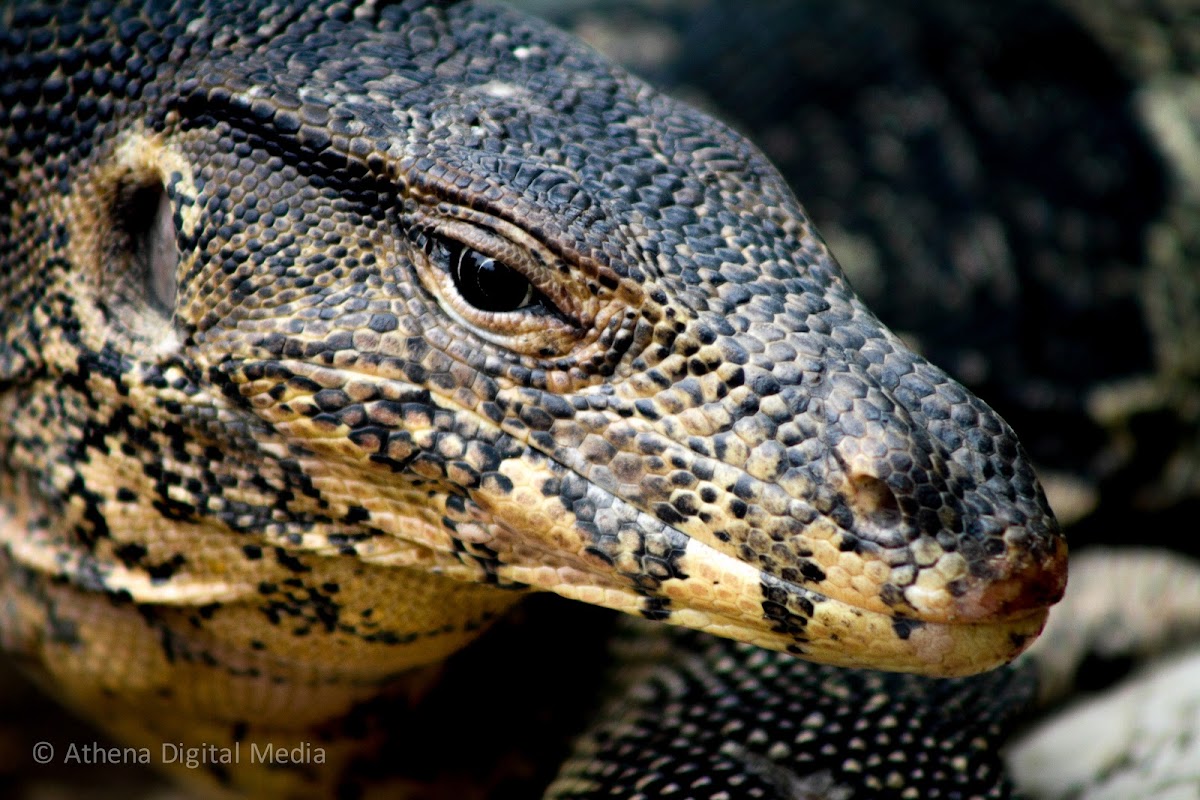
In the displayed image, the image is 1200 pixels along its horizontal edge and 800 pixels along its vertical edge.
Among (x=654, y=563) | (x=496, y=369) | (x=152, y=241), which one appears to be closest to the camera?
(x=654, y=563)

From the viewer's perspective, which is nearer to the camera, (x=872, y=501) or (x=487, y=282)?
(x=872, y=501)

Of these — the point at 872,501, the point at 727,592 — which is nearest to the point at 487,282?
the point at 727,592

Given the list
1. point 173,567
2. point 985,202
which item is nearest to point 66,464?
point 173,567

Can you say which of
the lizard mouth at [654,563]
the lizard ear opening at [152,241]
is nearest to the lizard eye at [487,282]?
the lizard mouth at [654,563]

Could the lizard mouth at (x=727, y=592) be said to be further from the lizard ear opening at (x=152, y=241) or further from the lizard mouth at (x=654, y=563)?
the lizard ear opening at (x=152, y=241)

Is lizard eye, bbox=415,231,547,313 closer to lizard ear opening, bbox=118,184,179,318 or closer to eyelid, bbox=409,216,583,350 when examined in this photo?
eyelid, bbox=409,216,583,350

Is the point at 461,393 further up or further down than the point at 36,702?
further up

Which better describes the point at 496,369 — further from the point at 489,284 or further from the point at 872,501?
the point at 872,501

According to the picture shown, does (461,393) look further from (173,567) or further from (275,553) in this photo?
(173,567)
